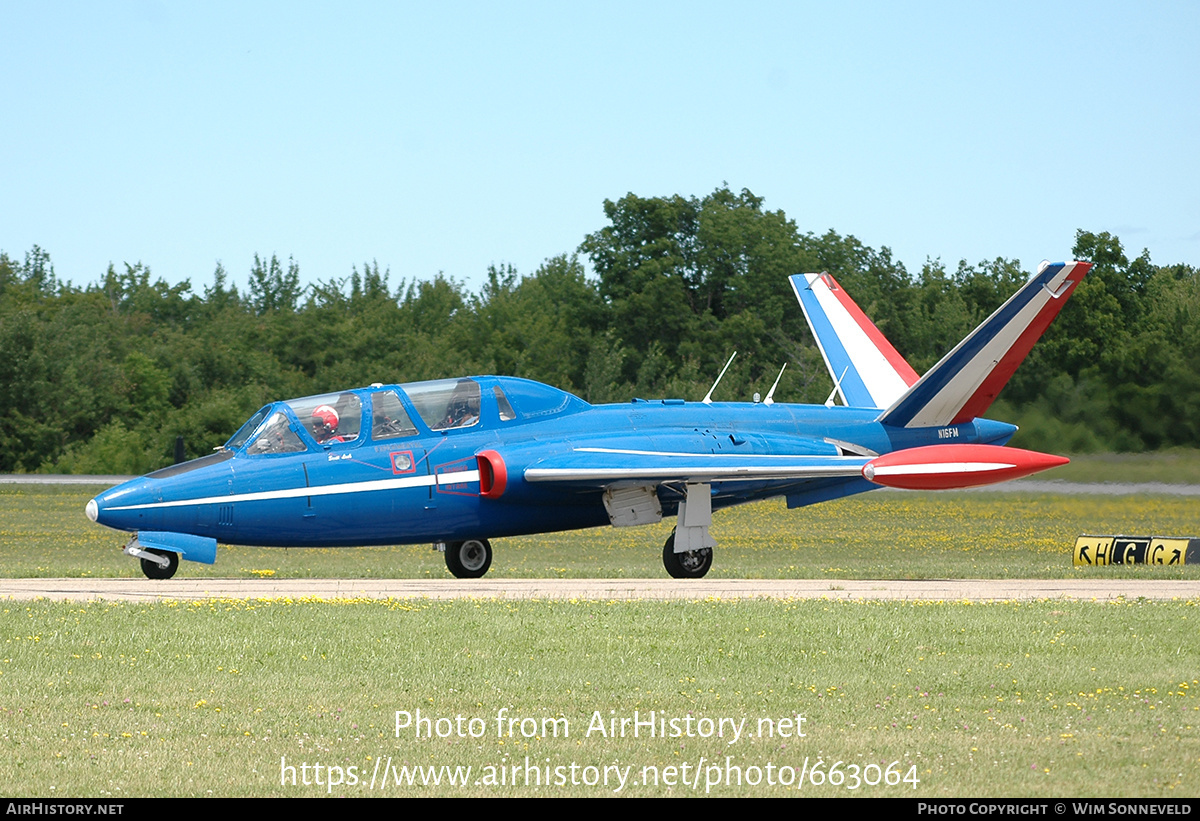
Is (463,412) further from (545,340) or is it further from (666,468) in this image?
(545,340)

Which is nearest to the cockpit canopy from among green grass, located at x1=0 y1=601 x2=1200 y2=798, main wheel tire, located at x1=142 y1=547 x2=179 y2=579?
main wheel tire, located at x1=142 y1=547 x2=179 y2=579

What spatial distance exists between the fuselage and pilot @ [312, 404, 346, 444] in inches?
0.7

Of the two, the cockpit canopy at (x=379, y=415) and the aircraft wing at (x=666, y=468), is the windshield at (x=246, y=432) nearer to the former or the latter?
the cockpit canopy at (x=379, y=415)

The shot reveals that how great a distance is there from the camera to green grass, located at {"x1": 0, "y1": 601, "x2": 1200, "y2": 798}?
24.6ft

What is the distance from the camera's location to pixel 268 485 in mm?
17734

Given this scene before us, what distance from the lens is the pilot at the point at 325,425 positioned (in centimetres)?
1819

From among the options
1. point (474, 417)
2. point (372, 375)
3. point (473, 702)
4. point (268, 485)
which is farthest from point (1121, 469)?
point (372, 375)

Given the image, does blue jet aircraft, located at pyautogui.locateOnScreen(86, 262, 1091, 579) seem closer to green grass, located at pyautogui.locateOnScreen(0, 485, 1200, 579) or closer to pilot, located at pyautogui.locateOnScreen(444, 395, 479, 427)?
pilot, located at pyautogui.locateOnScreen(444, 395, 479, 427)

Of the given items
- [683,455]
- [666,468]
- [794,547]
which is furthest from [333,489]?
[794,547]

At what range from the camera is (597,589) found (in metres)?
17.1

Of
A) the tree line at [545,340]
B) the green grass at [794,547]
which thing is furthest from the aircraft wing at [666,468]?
the tree line at [545,340]

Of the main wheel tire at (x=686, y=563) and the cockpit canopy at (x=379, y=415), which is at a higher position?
the cockpit canopy at (x=379, y=415)

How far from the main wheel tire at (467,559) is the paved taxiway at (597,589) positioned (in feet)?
4.76
